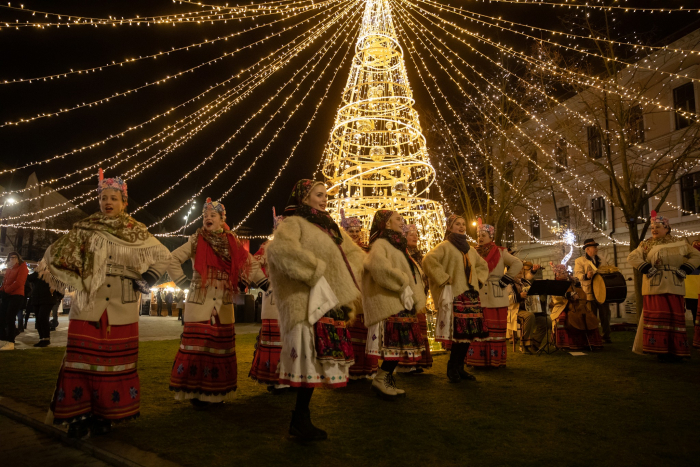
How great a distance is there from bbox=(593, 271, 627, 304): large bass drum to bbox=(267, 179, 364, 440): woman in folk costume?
709cm

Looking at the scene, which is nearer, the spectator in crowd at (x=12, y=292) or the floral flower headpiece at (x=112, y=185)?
the floral flower headpiece at (x=112, y=185)

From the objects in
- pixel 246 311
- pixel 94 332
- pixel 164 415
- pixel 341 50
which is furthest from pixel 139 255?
pixel 246 311

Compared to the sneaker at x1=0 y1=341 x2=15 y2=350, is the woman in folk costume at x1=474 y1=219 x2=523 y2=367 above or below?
above

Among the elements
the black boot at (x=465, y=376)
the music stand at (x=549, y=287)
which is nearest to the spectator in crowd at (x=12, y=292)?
the black boot at (x=465, y=376)

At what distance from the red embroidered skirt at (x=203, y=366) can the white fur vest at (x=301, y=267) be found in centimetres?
126

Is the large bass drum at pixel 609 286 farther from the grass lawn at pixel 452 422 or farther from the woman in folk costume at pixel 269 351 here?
the woman in folk costume at pixel 269 351

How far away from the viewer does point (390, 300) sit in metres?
4.54

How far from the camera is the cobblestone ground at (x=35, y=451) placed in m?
2.94

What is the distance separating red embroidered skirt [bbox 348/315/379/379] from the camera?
5832mm

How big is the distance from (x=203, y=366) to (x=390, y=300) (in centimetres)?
189

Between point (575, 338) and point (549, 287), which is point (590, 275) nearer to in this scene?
point (575, 338)

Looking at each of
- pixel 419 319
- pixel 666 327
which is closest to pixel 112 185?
pixel 419 319

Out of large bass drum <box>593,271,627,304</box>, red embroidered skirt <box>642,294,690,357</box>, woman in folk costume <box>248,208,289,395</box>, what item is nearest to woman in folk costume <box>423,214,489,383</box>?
woman in folk costume <box>248,208,289,395</box>

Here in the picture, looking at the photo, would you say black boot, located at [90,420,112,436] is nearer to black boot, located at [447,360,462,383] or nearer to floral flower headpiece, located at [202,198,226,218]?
floral flower headpiece, located at [202,198,226,218]
